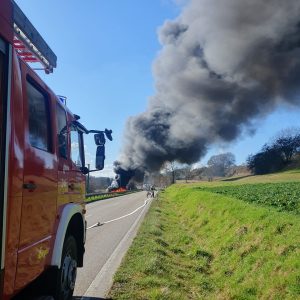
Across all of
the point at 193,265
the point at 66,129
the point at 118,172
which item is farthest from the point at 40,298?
the point at 118,172

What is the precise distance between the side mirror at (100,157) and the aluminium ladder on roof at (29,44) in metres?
1.35

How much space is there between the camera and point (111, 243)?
461 inches

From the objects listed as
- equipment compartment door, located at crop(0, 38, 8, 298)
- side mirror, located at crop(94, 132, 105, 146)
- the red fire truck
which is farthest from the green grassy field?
equipment compartment door, located at crop(0, 38, 8, 298)

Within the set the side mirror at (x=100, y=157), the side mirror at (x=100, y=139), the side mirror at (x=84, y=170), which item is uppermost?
the side mirror at (x=100, y=139)

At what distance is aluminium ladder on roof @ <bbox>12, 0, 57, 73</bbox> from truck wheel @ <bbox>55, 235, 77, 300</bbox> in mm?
1868

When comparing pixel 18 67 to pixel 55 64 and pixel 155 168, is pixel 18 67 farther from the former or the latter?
pixel 155 168

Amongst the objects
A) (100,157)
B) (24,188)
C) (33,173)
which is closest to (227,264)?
(100,157)

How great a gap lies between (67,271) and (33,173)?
174 centimetres

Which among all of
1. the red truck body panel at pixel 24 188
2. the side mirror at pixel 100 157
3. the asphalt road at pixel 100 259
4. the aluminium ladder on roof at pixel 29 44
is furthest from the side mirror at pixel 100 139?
the asphalt road at pixel 100 259

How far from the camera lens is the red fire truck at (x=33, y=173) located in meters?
2.86

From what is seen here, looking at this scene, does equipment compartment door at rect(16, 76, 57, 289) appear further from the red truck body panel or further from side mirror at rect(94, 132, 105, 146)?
side mirror at rect(94, 132, 105, 146)

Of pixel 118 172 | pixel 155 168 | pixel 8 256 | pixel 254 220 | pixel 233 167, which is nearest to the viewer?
pixel 8 256

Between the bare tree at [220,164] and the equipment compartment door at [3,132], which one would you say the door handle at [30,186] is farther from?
the bare tree at [220,164]

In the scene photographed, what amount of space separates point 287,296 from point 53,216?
330cm
